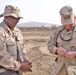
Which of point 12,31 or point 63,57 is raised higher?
point 12,31

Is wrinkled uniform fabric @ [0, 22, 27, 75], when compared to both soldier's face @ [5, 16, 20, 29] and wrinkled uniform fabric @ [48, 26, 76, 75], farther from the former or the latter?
wrinkled uniform fabric @ [48, 26, 76, 75]

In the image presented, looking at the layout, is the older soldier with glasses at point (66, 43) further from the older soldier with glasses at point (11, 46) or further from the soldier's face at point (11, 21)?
the soldier's face at point (11, 21)

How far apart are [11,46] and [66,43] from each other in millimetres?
1014

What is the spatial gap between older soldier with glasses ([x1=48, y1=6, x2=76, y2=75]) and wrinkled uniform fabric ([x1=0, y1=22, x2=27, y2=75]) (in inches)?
25.0

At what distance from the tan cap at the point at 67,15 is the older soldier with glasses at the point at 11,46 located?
75cm

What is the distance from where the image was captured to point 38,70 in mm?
9812

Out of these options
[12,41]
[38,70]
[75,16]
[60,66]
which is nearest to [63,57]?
[60,66]

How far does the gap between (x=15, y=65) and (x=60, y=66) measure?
3.15 ft

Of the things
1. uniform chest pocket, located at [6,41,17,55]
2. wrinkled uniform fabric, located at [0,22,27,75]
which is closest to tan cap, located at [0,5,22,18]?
wrinkled uniform fabric, located at [0,22,27,75]

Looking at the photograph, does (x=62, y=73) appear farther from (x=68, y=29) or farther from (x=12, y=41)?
(x=12, y=41)

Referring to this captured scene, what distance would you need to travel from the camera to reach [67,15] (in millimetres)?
4645

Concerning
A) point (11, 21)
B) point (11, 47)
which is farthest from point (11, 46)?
point (11, 21)

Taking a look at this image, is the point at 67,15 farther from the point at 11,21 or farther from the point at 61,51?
the point at 11,21

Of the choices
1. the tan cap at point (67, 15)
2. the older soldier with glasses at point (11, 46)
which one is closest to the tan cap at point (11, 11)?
the older soldier with glasses at point (11, 46)
